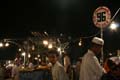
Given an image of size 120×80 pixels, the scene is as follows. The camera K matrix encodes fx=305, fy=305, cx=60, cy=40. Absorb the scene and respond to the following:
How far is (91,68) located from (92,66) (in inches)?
1.9

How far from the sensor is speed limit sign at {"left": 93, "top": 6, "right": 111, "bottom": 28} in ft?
31.4

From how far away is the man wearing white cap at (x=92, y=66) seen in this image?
656 centimetres

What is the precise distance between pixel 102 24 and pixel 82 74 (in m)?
3.10

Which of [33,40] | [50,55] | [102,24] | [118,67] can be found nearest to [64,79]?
[50,55]

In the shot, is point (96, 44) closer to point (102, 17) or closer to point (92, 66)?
point (92, 66)

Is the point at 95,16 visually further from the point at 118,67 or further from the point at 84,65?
the point at 118,67

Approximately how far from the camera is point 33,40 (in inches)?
1124

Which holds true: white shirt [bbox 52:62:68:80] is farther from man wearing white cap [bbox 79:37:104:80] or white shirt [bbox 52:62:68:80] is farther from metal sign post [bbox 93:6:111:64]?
metal sign post [bbox 93:6:111:64]

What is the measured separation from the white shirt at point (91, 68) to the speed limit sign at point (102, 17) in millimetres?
2968

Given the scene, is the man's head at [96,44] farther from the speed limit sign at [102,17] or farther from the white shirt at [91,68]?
the speed limit sign at [102,17]

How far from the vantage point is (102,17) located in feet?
32.2

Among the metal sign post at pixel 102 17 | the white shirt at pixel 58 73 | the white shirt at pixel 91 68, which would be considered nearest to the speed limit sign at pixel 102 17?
the metal sign post at pixel 102 17

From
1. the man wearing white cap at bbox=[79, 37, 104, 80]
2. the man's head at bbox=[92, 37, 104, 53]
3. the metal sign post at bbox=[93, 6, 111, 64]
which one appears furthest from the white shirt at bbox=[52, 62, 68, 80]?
the metal sign post at bbox=[93, 6, 111, 64]

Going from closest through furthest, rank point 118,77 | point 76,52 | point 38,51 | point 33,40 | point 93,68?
point 118,77 → point 93,68 → point 33,40 → point 38,51 → point 76,52
